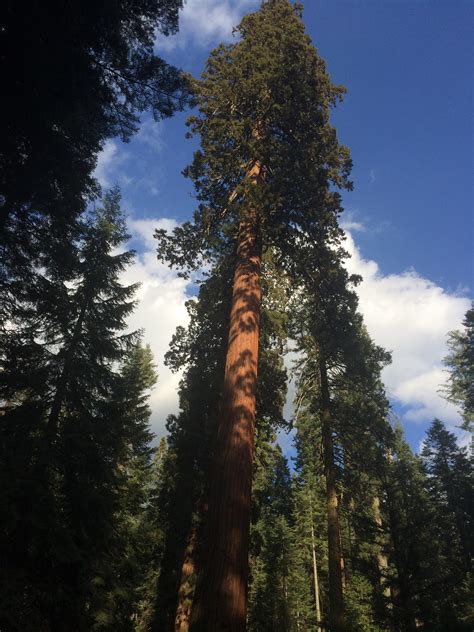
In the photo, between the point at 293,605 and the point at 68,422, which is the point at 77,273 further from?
the point at 293,605

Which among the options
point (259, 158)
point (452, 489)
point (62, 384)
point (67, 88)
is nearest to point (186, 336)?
point (62, 384)

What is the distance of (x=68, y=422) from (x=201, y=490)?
5.24 m

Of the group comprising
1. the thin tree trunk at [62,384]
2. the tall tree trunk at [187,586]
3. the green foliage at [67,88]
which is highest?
the green foliage at [67,88]

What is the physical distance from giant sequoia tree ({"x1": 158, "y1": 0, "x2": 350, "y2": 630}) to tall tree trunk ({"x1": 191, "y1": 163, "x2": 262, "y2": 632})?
48mm

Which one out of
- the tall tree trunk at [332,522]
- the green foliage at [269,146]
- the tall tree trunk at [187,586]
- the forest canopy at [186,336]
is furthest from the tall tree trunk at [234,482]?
the tall tree trunk at [187,586]

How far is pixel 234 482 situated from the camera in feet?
16.8

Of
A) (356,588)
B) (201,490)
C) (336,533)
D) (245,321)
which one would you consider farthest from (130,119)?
(356,588)

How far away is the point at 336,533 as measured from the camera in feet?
39.7

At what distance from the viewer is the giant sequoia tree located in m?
8.40

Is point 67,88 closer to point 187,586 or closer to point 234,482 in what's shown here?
point 234,482

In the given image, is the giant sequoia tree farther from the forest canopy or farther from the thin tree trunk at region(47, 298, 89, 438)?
the thin tree trunk at region(47, 298, 89, 438)

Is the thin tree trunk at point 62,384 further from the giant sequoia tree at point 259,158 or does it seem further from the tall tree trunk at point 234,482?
the tall tree trunk at point 234,482

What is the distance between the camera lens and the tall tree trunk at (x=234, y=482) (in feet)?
13.6

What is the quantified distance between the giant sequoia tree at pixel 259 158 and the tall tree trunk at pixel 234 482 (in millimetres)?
48
